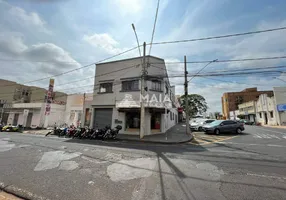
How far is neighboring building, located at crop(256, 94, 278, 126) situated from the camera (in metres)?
30.6

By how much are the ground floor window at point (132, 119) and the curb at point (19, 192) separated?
Answer: 1092 centimetres

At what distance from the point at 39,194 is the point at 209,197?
4074 millimetres

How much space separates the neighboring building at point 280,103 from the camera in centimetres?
2839

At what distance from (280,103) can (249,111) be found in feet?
49.5

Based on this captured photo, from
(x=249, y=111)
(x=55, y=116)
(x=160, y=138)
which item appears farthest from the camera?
(x=249, y=111)

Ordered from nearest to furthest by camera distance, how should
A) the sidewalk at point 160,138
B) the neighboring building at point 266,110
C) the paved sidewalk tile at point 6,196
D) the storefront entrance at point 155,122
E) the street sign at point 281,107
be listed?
1. the paved sidewalk tile at point 6,196
2. the sidewalk at point 160,138
3. the storefront entrance at point 155,122
4. the street sign at point 281,107
5. the neighboring building at point 266,110

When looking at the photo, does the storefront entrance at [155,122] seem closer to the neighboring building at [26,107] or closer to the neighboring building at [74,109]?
the neighboring building at [74,109]

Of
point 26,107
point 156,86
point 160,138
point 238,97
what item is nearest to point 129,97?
point 156,86

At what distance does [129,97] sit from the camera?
14297mm

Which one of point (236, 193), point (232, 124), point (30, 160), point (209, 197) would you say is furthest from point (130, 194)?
point (232, 124)

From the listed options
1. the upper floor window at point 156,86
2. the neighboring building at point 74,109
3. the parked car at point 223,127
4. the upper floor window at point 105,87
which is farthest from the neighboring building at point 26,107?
the parked car at point 223,127

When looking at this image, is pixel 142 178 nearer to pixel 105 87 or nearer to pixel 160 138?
pixel 160 138


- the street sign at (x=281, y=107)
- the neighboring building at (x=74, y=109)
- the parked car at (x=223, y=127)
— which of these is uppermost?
the street sign at (x=281, y=107)

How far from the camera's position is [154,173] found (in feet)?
14.7
